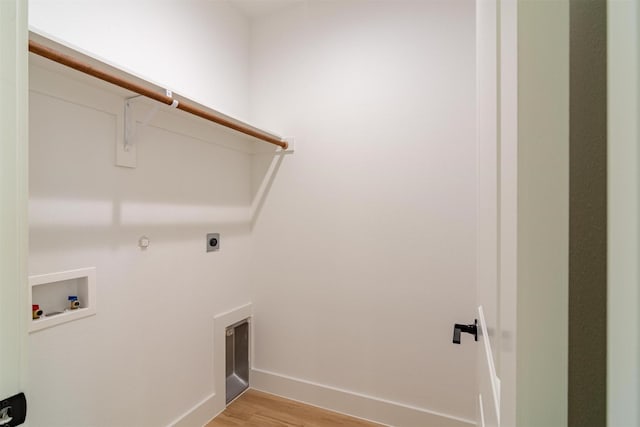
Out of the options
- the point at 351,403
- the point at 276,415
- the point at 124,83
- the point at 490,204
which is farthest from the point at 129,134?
the point at 351,403

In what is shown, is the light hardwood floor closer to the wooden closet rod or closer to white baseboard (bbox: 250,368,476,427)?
white baseboard (bbox: 250,368,476,427)

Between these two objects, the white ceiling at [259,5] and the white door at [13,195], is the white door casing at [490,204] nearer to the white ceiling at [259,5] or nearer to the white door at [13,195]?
the white door at [13,195]

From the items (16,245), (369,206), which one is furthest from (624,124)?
(369,206)

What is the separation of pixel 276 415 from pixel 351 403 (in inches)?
18.1

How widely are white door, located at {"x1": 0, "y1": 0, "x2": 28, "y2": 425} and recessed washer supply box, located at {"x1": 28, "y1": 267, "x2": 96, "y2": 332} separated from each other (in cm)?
47

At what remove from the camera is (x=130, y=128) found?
134cm

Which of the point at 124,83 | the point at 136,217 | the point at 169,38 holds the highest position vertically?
the point at 169,38

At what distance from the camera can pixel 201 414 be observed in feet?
5.61

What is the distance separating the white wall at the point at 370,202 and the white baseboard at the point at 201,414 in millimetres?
385

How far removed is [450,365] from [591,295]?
5.42ft

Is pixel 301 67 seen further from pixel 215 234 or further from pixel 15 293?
pixel 15 293

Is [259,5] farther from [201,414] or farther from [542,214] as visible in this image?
[201,414]

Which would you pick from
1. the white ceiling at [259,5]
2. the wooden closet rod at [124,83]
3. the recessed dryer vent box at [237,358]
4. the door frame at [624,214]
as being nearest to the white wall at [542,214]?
the door frame at [624,214]

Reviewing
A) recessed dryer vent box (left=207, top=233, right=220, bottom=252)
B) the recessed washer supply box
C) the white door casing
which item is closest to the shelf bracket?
the recessed washer supply box
